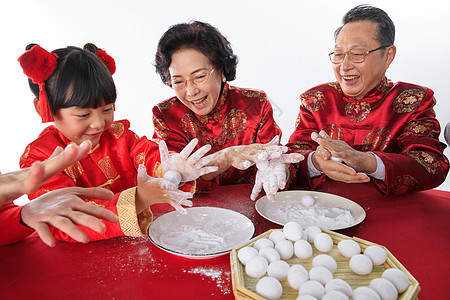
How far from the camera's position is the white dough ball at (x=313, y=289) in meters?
0.80

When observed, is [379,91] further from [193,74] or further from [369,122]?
[193,74]

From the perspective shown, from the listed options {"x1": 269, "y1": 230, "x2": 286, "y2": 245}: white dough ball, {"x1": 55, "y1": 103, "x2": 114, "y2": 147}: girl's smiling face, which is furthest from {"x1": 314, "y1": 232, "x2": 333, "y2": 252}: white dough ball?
{"x1": 55, "y1": 103, "x2": 114, "y2": 147}: girl's smiling face

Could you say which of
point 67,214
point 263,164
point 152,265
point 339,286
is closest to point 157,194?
point 152,265

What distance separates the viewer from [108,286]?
0.96 meters

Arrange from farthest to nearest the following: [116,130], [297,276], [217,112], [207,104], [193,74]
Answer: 1. [217,112]
2. [207,104]
3. [193,74]
4. [116,130]
5. [297,276]

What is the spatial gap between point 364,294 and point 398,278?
0.11 metres

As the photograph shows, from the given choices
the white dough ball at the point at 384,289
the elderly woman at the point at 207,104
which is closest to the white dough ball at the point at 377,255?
the white dough ball at the point at 384,289

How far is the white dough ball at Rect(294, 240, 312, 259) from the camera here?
978 millimetres

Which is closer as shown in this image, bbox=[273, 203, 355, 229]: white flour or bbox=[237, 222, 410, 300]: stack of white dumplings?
bbox=[237, 222, 410, 300]: stack of white dumplings

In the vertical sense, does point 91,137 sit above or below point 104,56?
below

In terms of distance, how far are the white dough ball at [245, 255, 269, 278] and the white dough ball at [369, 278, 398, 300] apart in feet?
0.91

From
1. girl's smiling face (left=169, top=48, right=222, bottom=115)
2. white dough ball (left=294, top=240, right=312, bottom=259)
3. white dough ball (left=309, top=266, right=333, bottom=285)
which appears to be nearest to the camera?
white dough ball (left=309, top=266, right=333, bottom=285)

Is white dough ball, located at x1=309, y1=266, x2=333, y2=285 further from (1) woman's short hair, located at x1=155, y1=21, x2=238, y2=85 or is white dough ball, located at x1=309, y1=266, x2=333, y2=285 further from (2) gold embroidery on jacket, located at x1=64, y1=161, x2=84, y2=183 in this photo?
(1) woman's short hair, located at x1=155, y1=21, x2=238, y2=85

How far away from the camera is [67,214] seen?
0.89 metres
